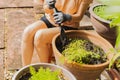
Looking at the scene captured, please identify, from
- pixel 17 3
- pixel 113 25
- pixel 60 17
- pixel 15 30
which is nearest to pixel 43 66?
pixel 60 17

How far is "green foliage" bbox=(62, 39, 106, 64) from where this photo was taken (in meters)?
2.07

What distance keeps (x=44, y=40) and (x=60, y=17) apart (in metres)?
0.25

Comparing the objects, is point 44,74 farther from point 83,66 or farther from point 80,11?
point 80,11

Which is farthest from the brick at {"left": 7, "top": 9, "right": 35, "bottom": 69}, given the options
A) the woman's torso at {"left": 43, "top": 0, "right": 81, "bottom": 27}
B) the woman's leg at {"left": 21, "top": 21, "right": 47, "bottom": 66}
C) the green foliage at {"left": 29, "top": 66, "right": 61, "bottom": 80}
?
the green foliage at {"left": 29, "top": 66, "right": 61, "bottom": 80}

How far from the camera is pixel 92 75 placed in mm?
2068

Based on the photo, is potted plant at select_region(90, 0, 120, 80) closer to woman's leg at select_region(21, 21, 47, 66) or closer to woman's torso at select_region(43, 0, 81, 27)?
woman's torso at select_region(43, 0, 81, 27)

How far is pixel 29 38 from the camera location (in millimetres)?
2391

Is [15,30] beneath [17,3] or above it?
beneath

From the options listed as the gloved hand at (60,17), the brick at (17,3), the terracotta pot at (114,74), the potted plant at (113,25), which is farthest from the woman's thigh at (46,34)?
the brick at (17,3)

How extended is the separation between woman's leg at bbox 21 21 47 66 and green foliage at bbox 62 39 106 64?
0.34 m

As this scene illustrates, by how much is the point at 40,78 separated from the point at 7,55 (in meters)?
1.14

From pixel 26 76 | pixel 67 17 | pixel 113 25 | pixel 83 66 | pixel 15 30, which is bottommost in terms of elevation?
pixel 15 30

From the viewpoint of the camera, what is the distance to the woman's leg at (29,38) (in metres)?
2.38

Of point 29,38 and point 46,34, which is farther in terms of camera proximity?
point 29,38
